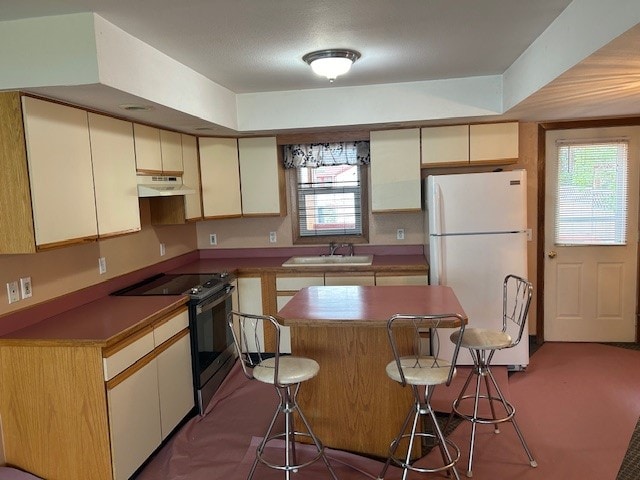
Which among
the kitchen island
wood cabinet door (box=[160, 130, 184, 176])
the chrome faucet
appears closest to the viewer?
the kitchen island

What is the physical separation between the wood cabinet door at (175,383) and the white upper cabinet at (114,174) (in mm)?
807

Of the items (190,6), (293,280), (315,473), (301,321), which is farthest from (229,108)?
(315,473)

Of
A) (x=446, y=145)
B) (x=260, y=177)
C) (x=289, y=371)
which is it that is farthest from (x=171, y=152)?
(x=446, y=145)

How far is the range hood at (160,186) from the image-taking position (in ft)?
10.7

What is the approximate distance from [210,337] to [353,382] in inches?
51.7

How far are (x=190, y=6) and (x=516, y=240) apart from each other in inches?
113

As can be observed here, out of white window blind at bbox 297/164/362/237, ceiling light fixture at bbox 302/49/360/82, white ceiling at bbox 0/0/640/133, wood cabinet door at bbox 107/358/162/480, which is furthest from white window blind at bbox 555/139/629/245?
wood cabinet door at bbox 107/358/162/480

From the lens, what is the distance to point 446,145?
4.27m

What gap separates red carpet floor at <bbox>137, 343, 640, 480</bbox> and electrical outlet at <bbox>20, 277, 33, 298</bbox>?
117 cm

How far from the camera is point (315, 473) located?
269 centimetres

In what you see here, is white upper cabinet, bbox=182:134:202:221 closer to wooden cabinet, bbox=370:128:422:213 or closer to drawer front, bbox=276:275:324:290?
drawer front, bbox=276:275:324:290

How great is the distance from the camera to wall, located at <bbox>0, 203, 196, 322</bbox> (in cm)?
262

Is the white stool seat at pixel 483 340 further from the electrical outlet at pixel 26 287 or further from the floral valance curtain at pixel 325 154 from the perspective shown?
the electrical outlet at pixel 26 287

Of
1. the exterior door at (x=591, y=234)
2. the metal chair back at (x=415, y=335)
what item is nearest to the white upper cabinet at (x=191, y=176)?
the metal chair back at (x=415, y=335)
